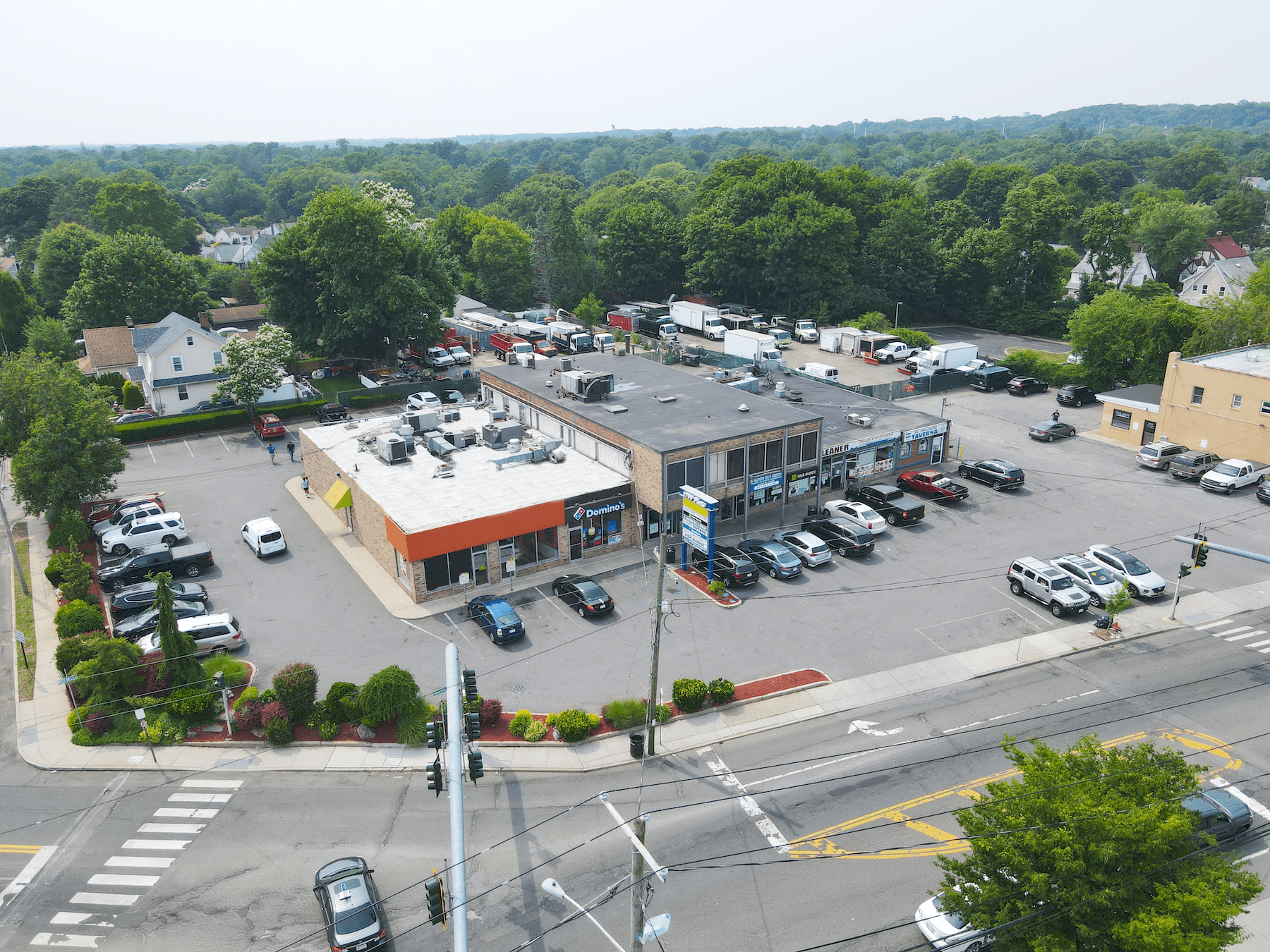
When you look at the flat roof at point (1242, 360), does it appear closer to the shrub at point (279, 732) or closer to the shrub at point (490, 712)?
the shrub at point (490, 712)

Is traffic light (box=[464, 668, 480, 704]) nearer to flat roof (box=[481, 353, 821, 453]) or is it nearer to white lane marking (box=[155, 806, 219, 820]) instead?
white lane marking (box=[155, 806, 219, 820])

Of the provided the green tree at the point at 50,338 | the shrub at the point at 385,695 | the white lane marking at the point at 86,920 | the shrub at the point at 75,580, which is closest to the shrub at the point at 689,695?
the shrub at the point at 385,695

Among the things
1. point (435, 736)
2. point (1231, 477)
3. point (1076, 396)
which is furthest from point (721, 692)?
point (1076, 396)

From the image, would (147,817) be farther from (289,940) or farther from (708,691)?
(708,691)

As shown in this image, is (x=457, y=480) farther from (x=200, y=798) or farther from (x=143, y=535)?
(x=200, y=798)

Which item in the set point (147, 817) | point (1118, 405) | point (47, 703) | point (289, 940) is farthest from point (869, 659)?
point (1118, 405)
